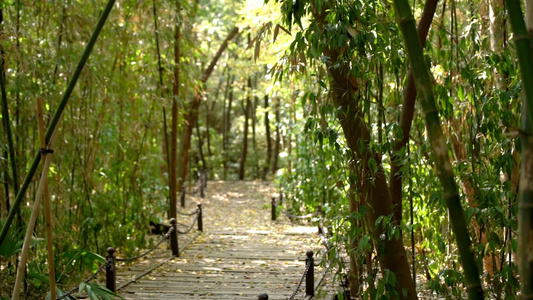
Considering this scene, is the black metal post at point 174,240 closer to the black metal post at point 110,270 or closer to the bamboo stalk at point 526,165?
the black metal post at point 110,270

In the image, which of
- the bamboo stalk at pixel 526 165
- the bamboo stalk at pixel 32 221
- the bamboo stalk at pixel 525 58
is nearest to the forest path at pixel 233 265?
the bamboo stalk at pixel 32 221

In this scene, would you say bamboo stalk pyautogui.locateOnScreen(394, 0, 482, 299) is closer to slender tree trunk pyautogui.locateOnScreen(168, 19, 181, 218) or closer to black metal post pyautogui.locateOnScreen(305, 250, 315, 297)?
black metal post pyautogui.locateOnScreen(305, 250, 315, 297)

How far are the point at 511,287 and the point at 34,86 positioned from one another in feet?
14.3

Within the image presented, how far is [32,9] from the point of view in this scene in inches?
244

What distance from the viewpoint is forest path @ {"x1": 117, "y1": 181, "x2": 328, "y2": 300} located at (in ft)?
19.8

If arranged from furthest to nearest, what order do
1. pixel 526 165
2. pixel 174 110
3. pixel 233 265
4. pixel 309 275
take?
pixel 174 110, pixel 233 265, pixel 309 275, pixel 526 165

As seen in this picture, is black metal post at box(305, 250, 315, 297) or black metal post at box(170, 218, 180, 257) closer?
black metal post at box(305, 250, 315, 297)

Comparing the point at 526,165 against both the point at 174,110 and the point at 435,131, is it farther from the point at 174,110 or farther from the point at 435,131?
the point at 174,110

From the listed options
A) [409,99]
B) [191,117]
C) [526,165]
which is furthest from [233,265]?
[191,117]

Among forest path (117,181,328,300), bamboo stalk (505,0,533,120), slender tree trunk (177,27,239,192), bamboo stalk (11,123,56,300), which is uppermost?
slender tree trunk (177,27,239,192)

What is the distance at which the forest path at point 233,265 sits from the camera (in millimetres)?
6043

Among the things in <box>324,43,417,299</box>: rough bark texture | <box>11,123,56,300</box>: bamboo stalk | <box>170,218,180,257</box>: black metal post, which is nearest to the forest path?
<box>170,218,180,257</box>: black metal post

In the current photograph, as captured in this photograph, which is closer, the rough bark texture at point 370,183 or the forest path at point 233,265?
the rough bark texture at point 370,183

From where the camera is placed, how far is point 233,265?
7559 mm
